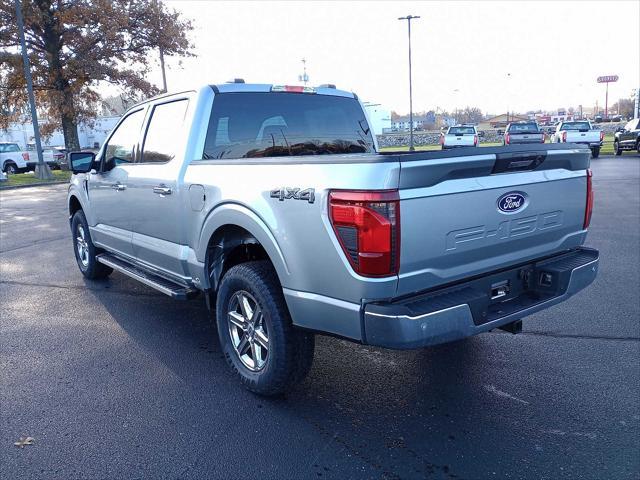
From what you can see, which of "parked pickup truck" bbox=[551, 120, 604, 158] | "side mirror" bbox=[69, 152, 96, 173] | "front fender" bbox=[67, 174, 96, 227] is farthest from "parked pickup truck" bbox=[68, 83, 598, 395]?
"parked pickup truck" bbox=[551, 120, 604, 158]

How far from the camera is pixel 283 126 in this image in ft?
14.9

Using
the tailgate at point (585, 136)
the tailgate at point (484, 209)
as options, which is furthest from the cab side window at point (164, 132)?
the tailgate at point (585, 136)

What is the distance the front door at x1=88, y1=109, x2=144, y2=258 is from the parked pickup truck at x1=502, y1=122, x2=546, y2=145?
23884 mm

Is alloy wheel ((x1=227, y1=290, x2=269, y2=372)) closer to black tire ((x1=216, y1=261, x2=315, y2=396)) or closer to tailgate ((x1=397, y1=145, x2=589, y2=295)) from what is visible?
black tire ((x1=216, y1=261, x2=315, y2=396))

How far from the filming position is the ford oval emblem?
3.09m

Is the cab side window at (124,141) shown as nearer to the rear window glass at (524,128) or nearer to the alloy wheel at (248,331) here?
the alloy wheel at (248,331)

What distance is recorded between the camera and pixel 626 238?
8016mm

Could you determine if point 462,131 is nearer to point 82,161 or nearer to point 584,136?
point 584,136

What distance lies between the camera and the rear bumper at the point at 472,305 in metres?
2.69

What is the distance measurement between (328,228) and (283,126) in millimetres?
1991

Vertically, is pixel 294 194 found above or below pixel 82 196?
above

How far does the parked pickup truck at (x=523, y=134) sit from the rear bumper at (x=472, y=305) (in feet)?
80.2

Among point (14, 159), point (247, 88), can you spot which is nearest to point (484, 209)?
point (247, 88)

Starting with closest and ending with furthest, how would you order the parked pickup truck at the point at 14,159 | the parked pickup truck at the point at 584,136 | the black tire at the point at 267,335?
the black tire at the point at 267,335
the parked pickup truck at the point at 584,136
the parked pickup truck at the point at 14,159
